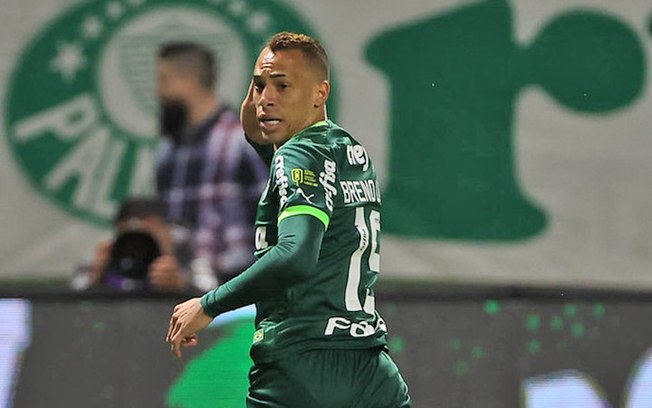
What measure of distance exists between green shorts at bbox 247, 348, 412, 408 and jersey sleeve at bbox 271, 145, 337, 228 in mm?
377

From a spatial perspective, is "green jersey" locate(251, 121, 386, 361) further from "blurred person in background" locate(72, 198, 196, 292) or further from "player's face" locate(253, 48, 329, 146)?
"blurred person in background" locate(72, 198, 196, 292)

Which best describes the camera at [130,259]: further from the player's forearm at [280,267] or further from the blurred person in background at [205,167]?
the player's forearm at [280,267]

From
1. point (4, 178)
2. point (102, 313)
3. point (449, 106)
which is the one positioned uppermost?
point (449, 106)

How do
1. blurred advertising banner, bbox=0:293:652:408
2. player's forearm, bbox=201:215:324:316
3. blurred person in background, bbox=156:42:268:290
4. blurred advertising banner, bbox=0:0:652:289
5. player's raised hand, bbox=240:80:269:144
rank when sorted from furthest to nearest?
blurred advertising banner, bbox=0:0:652:289, blurred person in background, bbox=156:42:268:290, blurred advertising banner, bbox=0:293:652:408, player's raised hand, bbox=240:80:269:144, player's forearm, bbox=201:215:324:316

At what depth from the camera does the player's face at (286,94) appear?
12.0 feet

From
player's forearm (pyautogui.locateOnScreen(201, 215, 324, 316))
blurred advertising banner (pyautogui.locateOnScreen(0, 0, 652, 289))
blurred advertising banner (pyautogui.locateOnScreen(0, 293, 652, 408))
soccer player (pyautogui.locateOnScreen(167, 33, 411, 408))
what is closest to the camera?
player's forearm (pyautogui.locateOnScreen(201, 215, 324, 316))

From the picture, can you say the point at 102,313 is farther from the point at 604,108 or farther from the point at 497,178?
the point at 604,108

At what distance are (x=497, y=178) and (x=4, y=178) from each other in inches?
76.6

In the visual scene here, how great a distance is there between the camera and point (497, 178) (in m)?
5.68

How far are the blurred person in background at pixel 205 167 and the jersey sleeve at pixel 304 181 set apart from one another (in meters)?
1.94

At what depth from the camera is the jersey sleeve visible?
346cm

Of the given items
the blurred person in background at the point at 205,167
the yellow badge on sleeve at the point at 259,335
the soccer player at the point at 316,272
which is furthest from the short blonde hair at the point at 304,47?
the blurred person in background at the point at 205,167

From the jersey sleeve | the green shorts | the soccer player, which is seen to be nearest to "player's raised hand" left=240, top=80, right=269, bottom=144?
the soccer player

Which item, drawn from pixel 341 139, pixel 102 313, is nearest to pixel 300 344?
pixel 341 139
